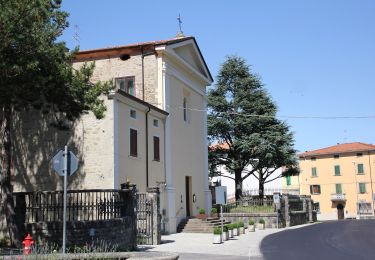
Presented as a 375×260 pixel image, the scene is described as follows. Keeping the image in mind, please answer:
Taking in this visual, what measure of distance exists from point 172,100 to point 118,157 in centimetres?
749

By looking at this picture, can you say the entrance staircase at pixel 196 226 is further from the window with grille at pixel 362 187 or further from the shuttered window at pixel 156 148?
the window with grille at pixel 362 187

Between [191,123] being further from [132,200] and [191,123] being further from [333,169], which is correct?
[333,169]

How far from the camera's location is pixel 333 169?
70.5m

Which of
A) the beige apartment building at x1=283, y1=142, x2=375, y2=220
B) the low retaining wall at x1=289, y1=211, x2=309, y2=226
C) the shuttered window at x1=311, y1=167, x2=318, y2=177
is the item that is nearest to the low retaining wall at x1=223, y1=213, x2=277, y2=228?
the low retaining wall at x1=289, y1=211, x2=309, y2=226

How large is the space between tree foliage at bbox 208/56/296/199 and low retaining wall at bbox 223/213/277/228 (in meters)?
6.01

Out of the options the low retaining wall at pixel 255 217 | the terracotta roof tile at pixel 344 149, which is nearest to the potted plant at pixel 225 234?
the low retaining wall at pixel 255 217

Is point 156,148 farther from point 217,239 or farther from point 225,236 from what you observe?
point 217,239

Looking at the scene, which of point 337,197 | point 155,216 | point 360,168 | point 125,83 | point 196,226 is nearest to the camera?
point 155,216

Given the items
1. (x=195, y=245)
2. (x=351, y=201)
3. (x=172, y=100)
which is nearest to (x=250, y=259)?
(x=195, y=245)

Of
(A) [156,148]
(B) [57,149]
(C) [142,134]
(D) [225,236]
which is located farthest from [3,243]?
(A) [156,148]

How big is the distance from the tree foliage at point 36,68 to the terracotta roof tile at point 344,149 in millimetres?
58529

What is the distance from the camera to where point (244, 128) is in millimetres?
38656

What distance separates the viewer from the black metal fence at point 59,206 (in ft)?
51.2

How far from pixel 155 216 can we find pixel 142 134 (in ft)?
15.3
